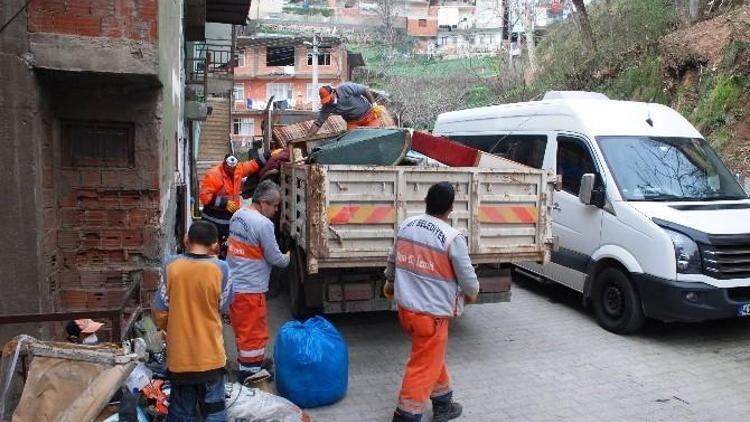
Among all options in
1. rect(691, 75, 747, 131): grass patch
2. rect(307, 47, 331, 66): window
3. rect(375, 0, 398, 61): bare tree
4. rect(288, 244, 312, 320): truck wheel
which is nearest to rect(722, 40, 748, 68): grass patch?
rect(691, 75, 747, 131): grass patch

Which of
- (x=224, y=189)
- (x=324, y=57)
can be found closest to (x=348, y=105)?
(x=224, y=189)

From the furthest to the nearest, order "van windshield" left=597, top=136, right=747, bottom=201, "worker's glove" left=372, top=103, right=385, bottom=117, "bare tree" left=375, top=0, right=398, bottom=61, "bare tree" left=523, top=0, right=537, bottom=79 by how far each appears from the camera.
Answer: "bare tree" left=375, top=0, right=398, bottom=61
"bare tree" left=523, top=0, right=537, bottom=79
"worker's glove" left=372, top=103, right=385, bottom=117
"van windshield" left=597, top=136, right=747, bottom=201

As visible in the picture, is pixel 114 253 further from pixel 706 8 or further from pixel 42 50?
pixel 706 8

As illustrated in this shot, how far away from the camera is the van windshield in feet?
20.4

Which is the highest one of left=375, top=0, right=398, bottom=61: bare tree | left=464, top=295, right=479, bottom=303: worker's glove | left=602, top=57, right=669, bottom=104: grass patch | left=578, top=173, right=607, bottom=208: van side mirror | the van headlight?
left=375, top=0, right=398, bottom=61: bare tree

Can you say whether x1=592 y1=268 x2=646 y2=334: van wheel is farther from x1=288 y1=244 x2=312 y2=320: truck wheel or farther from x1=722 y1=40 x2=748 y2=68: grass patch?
x1=722 y1=40 x2=748 y2=68: grass patch

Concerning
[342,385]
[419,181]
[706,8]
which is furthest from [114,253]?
[706,8]

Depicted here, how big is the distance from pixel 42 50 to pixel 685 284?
5.31 m

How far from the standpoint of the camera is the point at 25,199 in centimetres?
375

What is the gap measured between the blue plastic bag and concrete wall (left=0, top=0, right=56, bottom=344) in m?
1.61

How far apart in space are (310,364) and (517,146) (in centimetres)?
484

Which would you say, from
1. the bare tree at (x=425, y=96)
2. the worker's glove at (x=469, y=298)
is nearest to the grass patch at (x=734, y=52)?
the worker's glove at (x=469, y=298)

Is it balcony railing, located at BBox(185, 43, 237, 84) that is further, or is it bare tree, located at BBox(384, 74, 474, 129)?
bare tree, located at BBox(384, 74, 474, 129)

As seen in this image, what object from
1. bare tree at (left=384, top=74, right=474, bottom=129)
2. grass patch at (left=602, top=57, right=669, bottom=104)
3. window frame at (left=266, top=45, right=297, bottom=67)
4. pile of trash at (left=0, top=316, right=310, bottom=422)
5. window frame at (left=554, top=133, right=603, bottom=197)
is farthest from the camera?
window frame at (left=266, top=45, right=297, bottom=67)
